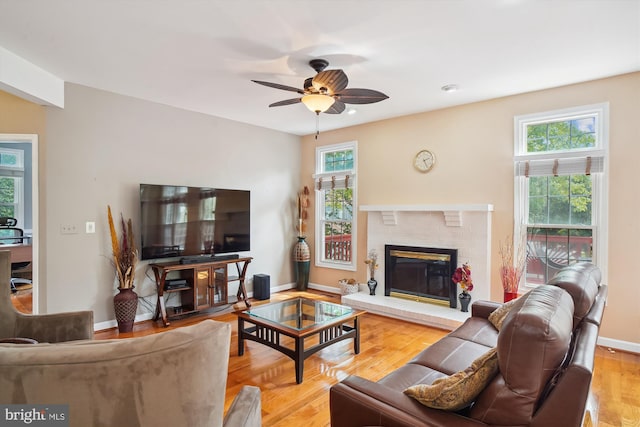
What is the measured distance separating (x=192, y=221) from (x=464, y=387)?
3.77 meters

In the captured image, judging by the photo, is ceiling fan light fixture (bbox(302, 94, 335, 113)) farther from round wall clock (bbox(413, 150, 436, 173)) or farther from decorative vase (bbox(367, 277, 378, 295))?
decorative vase (bbox(367, 277, 378, 295))

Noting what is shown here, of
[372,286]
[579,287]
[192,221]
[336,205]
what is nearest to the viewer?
[579,287]

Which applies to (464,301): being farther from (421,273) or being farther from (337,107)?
(337,107)

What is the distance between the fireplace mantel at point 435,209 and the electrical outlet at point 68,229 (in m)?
3.56

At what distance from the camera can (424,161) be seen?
15.2 ft

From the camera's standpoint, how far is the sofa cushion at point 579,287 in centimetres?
170

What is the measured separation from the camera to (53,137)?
11.5ft

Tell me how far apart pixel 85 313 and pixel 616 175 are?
4.70 m

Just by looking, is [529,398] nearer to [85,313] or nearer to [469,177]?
[85,313]

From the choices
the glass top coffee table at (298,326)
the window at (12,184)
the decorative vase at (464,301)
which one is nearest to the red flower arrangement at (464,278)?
the decorative vase at (464,301)

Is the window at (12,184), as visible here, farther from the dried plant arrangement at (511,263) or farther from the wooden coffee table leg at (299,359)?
the dried plant arrangement at (511,263)

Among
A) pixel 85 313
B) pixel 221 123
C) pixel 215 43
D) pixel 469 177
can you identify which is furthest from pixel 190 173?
pixel 469 177

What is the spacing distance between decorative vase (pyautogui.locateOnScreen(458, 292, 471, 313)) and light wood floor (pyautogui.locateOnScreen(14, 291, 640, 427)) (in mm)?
488

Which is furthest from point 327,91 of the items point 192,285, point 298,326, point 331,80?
point 192,285
